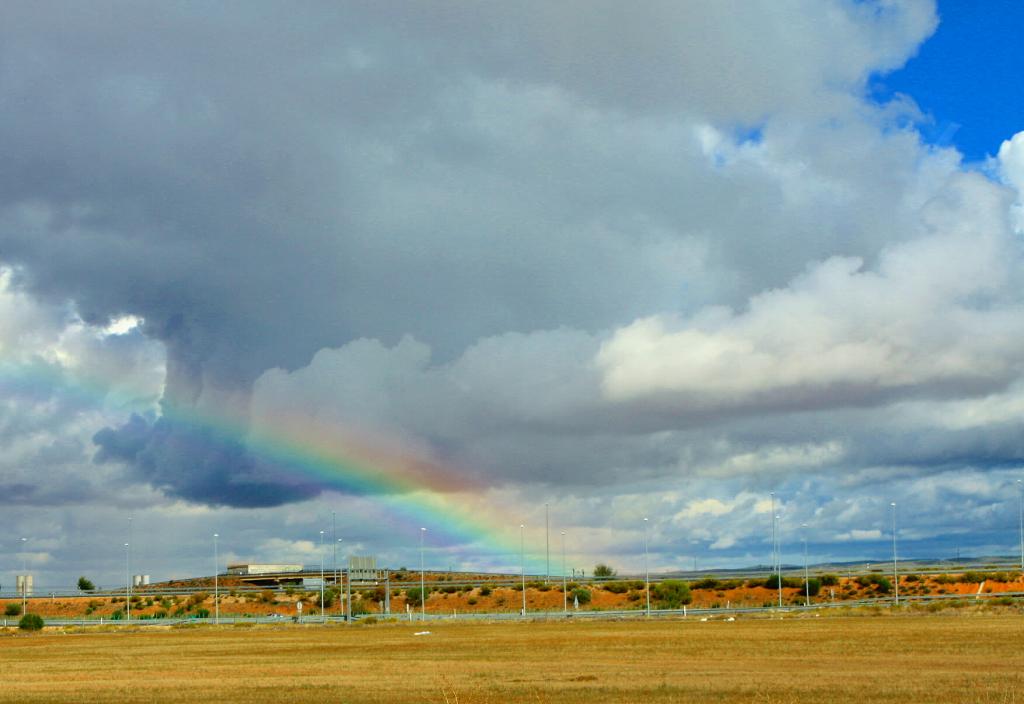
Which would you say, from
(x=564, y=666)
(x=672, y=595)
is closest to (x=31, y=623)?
(x=564, y=666)

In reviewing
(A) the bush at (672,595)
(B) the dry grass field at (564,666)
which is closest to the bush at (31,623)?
(B) the dry grass field at (564,666)

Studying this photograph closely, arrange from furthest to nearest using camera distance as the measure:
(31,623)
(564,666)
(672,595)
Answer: (672,595) < (31,623) < (564,666)

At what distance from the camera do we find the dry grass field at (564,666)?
40875 mm

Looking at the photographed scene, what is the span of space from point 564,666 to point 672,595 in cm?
13817

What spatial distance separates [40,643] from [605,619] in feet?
175

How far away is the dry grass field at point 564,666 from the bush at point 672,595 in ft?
276

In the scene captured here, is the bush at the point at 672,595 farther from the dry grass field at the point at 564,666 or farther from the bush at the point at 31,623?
the bush at the point at 31,623

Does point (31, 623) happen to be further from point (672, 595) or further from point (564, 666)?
point (672, 595)

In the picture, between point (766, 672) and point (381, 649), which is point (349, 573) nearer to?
point (381, 649)

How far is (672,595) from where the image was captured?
188500 millimetres

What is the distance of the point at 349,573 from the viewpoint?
145125 mm

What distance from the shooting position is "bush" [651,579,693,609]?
181 meters

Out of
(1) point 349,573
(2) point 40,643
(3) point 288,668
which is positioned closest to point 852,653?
(3) point 288,668

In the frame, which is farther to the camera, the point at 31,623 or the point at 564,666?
the point at 31,623
